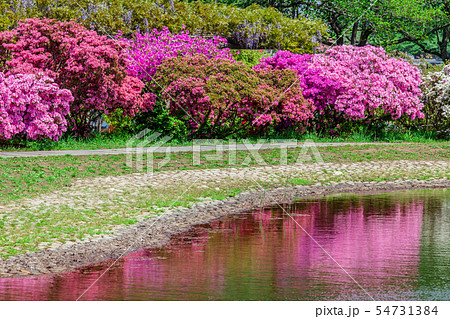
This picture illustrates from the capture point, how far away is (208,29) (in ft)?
96.3

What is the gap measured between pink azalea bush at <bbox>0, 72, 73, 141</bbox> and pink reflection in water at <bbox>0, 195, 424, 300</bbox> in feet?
24.7

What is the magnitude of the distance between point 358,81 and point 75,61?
9.44 m

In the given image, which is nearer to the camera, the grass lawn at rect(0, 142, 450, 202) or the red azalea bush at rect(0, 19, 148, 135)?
the grass lawn at rect(0, 142, 450, 202)

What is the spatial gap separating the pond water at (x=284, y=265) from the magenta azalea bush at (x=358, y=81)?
1026cm


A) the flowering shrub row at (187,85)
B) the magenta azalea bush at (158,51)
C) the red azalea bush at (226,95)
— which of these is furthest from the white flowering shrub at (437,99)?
the magenta azalea bush at (158,51)

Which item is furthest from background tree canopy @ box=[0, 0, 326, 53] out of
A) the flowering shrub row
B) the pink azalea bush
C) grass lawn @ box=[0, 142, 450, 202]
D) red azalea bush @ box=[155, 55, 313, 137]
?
grass lawn @ box=[0, 142, 450, 202]

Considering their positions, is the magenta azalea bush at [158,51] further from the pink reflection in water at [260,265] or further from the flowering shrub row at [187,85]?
the pink reflection in water at [260,265]

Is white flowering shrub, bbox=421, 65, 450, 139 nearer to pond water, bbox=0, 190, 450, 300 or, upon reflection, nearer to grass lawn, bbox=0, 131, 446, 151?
grass lawn, bbox=0, 131, 446, 151

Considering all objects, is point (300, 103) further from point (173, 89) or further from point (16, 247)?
point (16, 247)

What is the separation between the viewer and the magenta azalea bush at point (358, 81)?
22.5 m

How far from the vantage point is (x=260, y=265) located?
8539 millimetres

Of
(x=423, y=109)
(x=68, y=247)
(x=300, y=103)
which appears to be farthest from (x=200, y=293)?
(x=423, y=109)

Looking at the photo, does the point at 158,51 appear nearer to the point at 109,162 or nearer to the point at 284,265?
the point at 109,162

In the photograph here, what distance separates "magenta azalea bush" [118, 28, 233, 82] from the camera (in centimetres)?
2167
